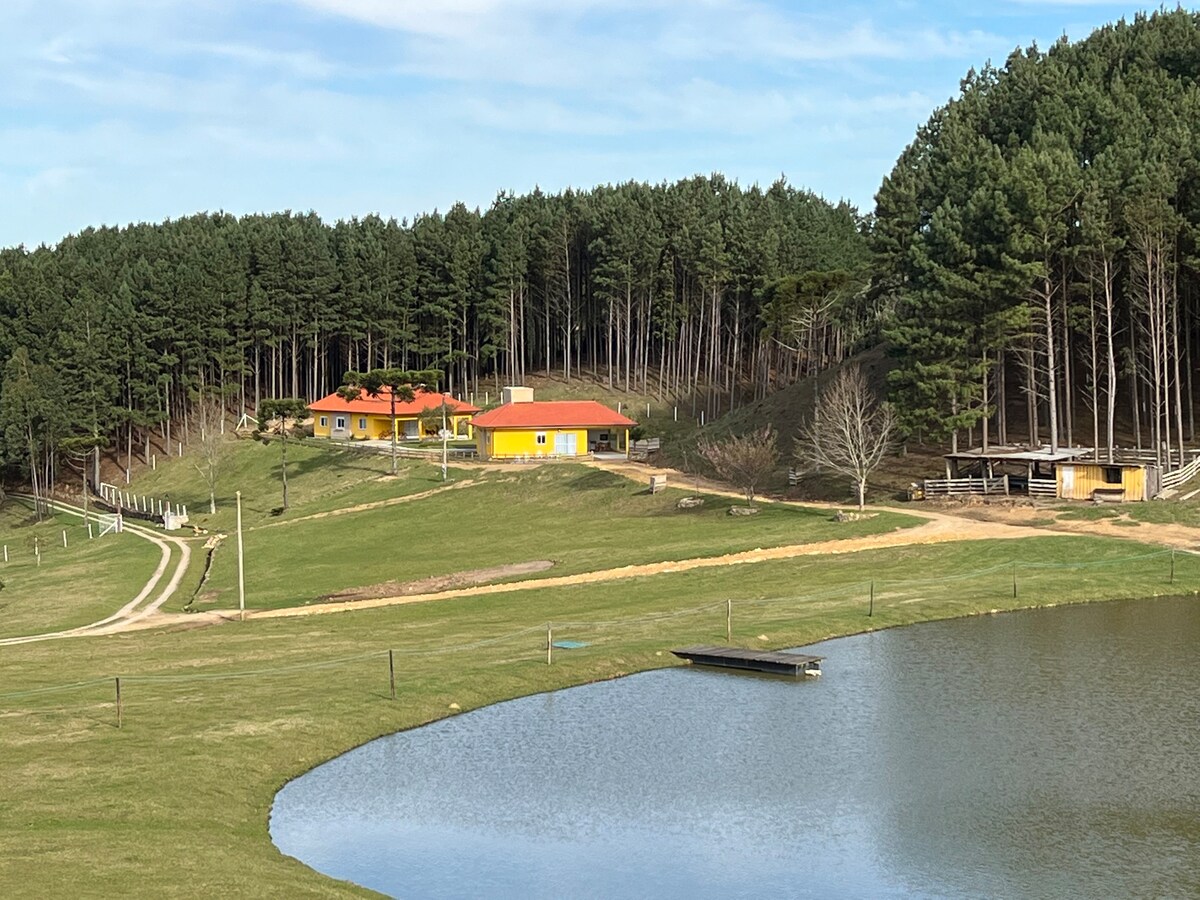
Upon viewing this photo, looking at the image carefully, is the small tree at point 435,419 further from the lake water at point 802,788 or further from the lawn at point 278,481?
the lake water at point 802,788

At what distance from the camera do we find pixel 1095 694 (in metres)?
40.3

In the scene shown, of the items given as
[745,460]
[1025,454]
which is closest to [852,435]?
[745,460]

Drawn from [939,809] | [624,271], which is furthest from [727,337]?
[939,809]

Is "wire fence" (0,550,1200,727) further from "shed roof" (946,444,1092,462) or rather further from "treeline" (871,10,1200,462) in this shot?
"treeline" (871,10,1200,462)

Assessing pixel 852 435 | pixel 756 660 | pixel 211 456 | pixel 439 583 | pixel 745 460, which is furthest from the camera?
pixel 211 456

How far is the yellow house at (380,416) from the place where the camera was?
13350 cm

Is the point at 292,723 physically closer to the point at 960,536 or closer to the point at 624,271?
the point at 960,536

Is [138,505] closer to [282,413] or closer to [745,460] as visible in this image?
[282,413]

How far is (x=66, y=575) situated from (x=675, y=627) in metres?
52.3

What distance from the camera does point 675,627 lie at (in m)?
51.7

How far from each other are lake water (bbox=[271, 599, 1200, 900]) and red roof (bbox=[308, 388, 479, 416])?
300ft

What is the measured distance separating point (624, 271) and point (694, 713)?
114278mm

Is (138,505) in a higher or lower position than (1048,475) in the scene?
lower

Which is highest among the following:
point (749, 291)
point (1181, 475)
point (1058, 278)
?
point (749, 291)
